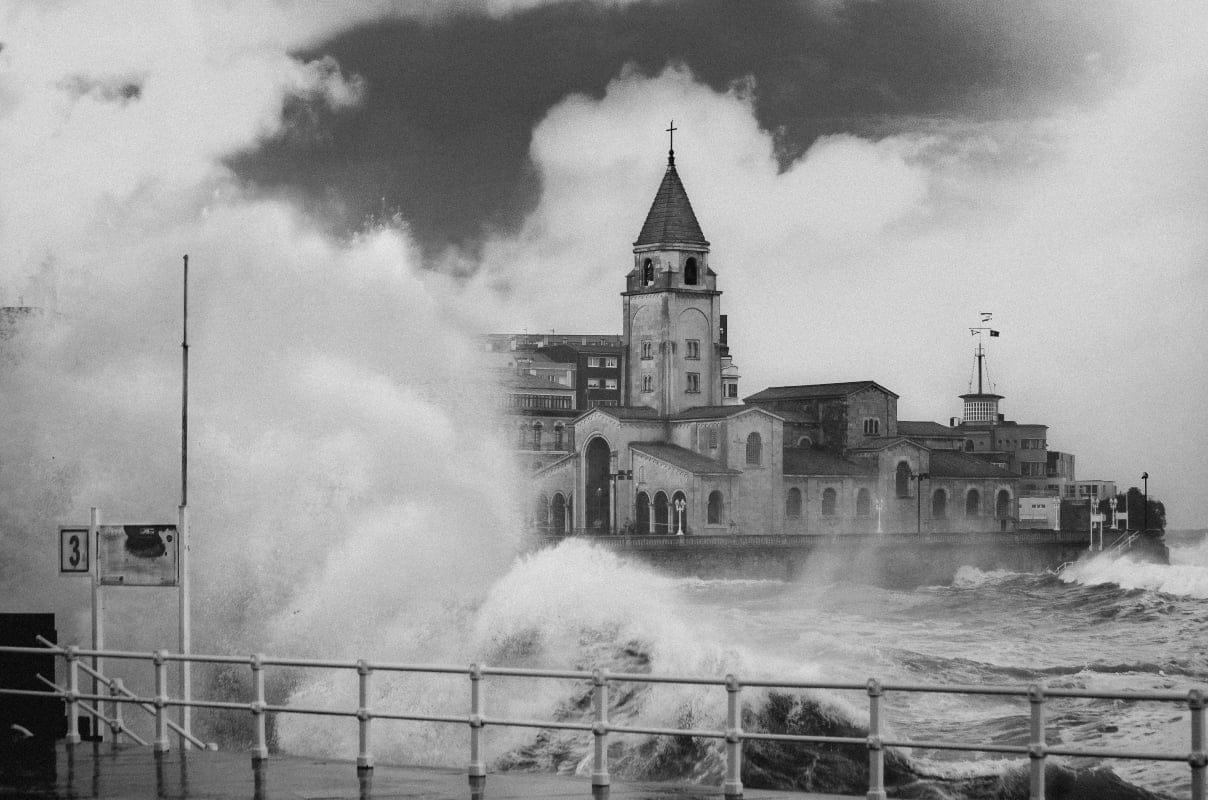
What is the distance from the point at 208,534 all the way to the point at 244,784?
68.4 feet

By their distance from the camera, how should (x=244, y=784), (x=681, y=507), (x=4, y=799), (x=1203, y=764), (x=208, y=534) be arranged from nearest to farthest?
1. (x=1203, y=764)
2. (x=4, y=799)
3. (x=244, y=784)
4. (x=208, y=534)
5. (x=681, y=507)

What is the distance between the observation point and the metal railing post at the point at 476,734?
11898 millimetres

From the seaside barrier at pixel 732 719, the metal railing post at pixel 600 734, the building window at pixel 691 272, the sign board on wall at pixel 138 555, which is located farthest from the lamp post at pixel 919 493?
the metal railing post at pixel 600 734

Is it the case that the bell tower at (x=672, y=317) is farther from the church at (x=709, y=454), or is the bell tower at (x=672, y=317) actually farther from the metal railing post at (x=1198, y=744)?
the metal railing post at (x=1198, y=744)

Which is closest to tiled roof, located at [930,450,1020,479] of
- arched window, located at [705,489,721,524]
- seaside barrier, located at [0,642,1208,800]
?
arched window, located at [705,489,721,524]

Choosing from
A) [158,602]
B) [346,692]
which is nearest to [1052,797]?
[346,692]

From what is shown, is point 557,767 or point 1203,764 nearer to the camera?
point 1203,764

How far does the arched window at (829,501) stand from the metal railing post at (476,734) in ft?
281

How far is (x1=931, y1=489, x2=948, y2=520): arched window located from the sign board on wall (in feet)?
292

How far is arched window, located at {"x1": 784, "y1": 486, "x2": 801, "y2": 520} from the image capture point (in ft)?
314

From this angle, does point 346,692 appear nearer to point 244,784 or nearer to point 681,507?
point 244,784

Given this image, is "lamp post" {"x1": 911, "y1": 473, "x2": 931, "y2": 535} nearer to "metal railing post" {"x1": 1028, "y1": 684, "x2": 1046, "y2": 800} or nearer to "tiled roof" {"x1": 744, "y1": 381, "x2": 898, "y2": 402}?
"tiled roof" {"x1": 744, "y1": 381, "x2": 898, "y2": 402}

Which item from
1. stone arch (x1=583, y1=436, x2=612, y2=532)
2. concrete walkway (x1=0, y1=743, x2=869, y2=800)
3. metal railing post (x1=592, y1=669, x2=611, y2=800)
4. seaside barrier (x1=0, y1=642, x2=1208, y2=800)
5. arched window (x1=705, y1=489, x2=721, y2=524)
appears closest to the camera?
seaside barrier (x1=0, y1=642, x2=1208, y2=800)

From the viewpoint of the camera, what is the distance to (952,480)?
104438 millimetres
